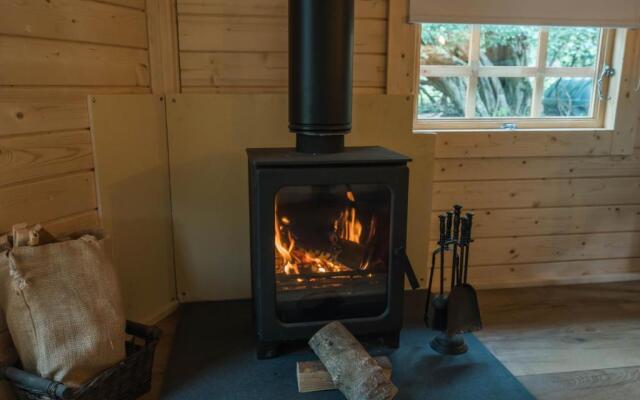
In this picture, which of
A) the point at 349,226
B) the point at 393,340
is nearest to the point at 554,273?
the point at 393,340

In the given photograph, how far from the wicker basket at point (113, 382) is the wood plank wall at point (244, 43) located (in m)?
1.04

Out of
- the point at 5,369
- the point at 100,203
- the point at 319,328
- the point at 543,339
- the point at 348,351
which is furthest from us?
the point at 543,339

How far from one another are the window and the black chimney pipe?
0.74 meters

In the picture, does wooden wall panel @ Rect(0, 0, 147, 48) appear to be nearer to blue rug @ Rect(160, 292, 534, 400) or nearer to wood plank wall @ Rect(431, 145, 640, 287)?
blue rug @ Rect(160, 292, 534, 400)

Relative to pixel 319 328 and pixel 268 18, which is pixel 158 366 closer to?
pixel 319 328

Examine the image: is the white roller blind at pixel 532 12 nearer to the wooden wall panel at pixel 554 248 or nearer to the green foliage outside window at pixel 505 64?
the green foliage outside window at pixel 505 64

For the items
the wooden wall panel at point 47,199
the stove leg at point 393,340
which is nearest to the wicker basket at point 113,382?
the wooden wall panel at point 47,199

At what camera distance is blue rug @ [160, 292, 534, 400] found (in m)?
1.57

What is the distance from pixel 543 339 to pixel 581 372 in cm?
23

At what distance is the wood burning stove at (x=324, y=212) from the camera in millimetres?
1603

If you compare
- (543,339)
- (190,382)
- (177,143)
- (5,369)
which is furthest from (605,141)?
(5,369)

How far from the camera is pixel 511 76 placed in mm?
2398

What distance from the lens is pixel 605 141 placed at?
2.41m

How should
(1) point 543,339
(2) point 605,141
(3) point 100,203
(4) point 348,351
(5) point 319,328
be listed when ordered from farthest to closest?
(2) point 605,141, (1) point 543,339, (3) point 100,203, (5) point 319,328, (4) point 348,351
